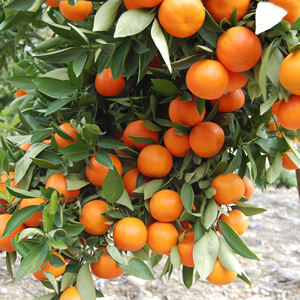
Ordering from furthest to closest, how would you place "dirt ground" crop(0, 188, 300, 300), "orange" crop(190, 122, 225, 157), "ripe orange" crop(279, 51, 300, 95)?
1. "dirt ground" crop(0, 188, 300, 300)
2. "orange" crop(190, 122, 225, 157)
3. "ripe orange" crop(279, 51, 300, 95)

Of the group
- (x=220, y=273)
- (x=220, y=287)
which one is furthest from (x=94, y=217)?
(x=220, y=287)

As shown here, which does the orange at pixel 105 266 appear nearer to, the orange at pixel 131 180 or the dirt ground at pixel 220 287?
the orange at pixel 131 180

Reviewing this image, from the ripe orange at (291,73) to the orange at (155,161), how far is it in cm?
28

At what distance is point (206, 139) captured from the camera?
0.58 m

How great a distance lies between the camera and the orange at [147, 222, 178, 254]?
0.61 meters

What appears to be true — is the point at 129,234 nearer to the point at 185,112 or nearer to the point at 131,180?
the point at 131,180

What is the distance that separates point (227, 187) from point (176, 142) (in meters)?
0.14

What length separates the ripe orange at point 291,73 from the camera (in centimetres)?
40

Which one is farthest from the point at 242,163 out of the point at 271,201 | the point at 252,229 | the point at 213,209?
the point at 271,201

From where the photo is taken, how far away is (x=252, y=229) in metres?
2.43

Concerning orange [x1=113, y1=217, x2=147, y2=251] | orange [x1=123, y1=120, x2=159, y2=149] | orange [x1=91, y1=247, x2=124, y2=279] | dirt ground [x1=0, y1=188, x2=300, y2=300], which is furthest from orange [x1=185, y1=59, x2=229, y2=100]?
dirt ground [x1=0, y1=188, x2=300, y2=300]

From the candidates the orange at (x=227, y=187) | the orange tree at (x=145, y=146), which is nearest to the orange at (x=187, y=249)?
the orange tree at (x=145, y=146)

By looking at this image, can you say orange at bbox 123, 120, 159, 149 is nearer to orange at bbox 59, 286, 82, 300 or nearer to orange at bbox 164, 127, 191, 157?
orange at bbox 164, 127, 191, 157

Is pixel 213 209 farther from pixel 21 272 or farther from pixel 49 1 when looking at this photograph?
pixel 49 1
